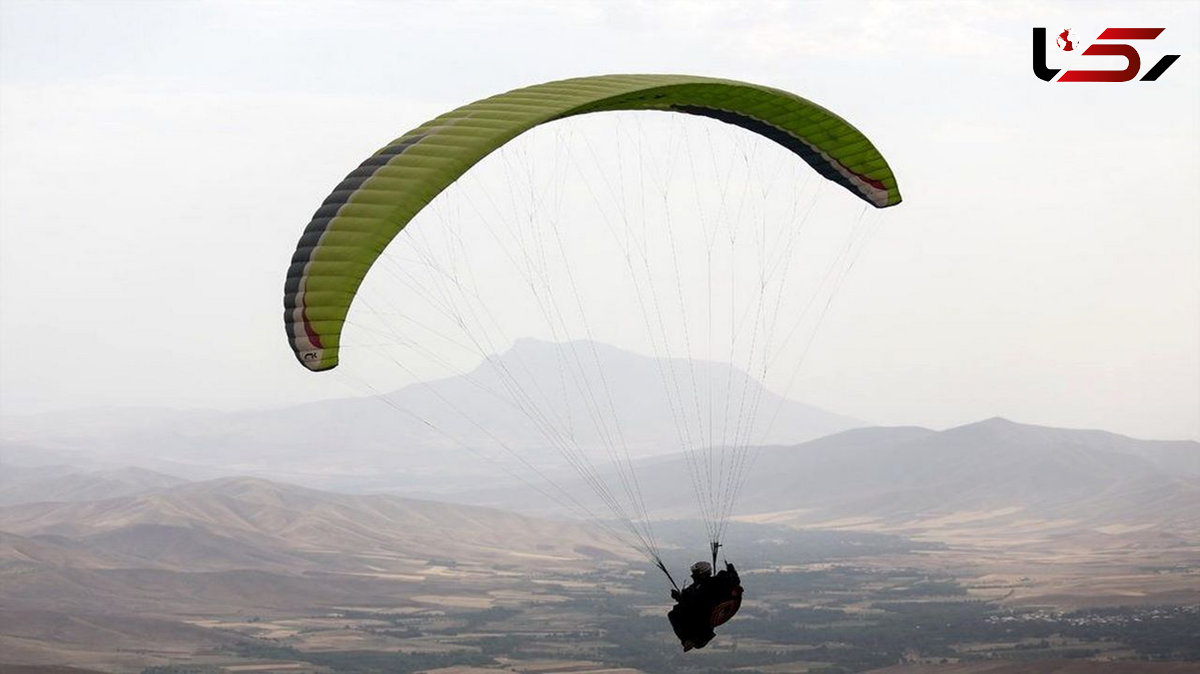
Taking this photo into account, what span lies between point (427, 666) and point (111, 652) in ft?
129

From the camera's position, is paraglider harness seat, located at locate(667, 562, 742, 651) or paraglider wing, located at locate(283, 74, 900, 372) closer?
paraglider wing, located at locate(283, 74, 900, 372)

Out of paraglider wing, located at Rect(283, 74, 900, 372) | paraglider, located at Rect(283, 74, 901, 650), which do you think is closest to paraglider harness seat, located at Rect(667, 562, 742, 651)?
paraglider, located at Rect(283, 74, 901, 650)

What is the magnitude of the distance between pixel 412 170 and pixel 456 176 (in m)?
0.81

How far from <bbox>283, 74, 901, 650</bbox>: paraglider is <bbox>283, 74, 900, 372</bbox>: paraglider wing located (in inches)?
0.8

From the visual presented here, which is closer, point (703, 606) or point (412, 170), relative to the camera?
point (412, 170)

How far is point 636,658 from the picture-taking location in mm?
197250

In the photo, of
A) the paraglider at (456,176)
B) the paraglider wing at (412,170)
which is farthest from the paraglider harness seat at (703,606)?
the paraglider wing at (412,170)

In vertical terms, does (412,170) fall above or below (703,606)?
above

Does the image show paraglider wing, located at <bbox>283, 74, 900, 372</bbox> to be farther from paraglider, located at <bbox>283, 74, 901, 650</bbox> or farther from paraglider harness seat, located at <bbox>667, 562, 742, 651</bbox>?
paraglider harness seat, located at <bbox>667, 562, 742, 651</bbox>

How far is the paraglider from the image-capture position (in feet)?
80.7

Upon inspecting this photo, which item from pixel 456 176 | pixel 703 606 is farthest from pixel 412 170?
pixel 703 606

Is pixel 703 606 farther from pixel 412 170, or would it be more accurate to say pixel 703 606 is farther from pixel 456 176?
pixel 412 170

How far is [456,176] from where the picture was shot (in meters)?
26.2

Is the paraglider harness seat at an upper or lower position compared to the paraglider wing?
lower
